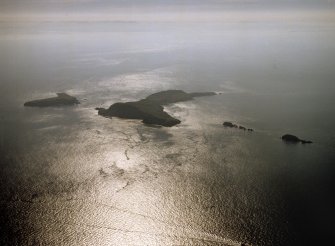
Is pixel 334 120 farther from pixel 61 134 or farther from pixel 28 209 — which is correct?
pixel 28 209

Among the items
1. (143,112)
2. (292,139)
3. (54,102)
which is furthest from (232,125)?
(54,102)

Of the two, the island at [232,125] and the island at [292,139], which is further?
the island at [232,125]

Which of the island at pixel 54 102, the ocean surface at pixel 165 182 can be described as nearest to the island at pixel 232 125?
the ocean surface at pixel 165 182

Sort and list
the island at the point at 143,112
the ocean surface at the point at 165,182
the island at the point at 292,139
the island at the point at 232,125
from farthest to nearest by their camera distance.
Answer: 1. the island at the point at 143,112
2. the island at the point at 232,125
3. the island at the point at 292,139
4. the ocean surface at the point at 165,182

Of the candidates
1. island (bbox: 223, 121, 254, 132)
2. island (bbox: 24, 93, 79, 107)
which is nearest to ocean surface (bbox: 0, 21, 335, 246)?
island (bbox: 223, 121, 254, 132)

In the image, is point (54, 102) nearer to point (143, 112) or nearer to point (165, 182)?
point (143, 112)

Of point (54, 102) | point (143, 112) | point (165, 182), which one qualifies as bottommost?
point (165, 182)

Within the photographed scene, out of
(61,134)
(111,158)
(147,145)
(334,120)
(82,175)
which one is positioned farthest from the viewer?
(334,120)

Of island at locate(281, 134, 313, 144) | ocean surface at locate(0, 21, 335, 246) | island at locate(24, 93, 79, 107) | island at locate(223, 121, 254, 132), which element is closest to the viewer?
ocean surface at locate(0, 21, 335, 246)

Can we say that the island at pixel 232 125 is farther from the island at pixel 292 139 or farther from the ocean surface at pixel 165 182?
Result: the island at pixel 292 139

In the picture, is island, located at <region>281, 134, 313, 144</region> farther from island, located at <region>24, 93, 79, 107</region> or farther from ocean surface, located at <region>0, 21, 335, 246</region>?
island, located at <region>24, 93, 79, 107</region>

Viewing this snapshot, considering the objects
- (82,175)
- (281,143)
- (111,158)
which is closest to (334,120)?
(281,143)
